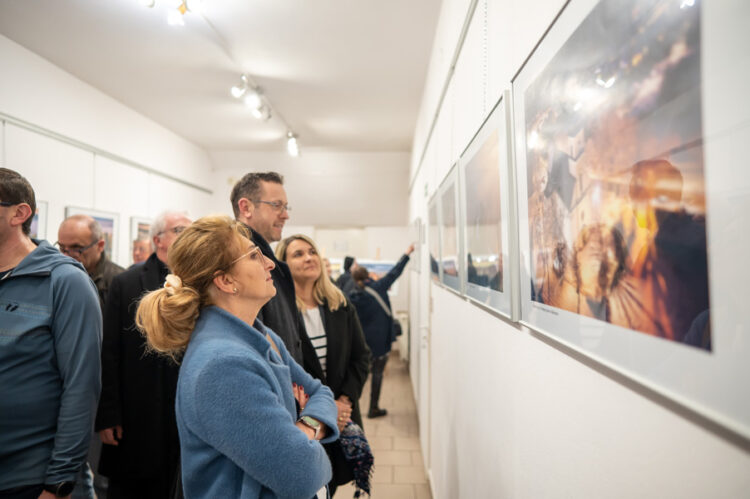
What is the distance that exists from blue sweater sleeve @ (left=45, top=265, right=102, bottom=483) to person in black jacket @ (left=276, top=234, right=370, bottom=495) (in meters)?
0.95

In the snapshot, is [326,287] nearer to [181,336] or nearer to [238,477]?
[181,336]

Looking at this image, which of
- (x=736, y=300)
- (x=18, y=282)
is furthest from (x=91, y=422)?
(x=736, y=300)

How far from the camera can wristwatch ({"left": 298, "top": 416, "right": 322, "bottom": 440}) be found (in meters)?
1.26

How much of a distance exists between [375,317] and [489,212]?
11.4 ft

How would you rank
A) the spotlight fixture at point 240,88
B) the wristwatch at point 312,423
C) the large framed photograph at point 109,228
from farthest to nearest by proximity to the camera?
the large framed photograph at point 109,228 → the spotlight fixture at point 240,88 → the wristwatch at point 312,423

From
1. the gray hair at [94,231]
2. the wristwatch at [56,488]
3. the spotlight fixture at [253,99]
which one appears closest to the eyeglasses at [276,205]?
the wristwatch at [56,488]

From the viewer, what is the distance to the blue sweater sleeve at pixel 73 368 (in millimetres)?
1516

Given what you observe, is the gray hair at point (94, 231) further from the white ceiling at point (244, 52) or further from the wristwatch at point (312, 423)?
the wristwatch at point (312, 423)

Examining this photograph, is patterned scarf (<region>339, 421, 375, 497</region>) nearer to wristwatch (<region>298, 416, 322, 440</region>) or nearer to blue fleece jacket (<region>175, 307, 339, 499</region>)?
wristwatch (<region>298, 416, 322, 440</region>)

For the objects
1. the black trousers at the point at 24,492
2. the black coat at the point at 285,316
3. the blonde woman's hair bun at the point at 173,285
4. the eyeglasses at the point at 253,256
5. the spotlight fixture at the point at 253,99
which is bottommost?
the black trousers at the point at 24,492

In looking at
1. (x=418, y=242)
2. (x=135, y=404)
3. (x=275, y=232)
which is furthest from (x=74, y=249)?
(x=418, y=242)

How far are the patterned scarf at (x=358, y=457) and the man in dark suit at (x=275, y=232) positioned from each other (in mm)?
410

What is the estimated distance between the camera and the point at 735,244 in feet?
1.26

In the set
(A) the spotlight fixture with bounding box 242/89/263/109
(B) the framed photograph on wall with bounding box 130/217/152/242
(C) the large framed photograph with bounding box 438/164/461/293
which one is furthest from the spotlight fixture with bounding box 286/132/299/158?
(C) the large framed photograph with bounding box 438/164/461/293
